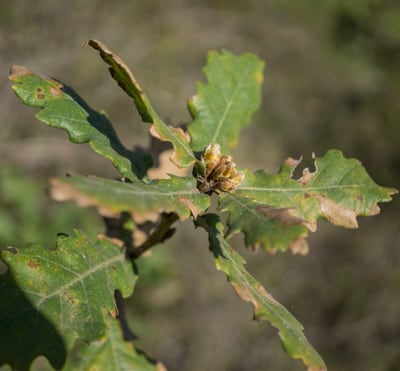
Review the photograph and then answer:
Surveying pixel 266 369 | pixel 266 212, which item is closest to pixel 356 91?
pixel 266 369

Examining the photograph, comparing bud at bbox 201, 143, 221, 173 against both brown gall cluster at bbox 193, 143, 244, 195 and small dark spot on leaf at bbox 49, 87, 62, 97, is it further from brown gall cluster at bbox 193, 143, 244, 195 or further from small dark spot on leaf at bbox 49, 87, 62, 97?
small dark spot on leaf at bbox 49, 87, 62, 97

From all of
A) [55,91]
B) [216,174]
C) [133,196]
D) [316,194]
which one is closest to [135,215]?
[133,196]

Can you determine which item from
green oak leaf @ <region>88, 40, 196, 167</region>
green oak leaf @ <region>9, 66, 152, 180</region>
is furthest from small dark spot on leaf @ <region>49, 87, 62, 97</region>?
green oak leaf @ <region>88, 40, 196, 167</region>

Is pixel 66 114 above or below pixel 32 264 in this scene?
above

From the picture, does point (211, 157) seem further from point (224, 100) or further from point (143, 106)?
point (224, 100)

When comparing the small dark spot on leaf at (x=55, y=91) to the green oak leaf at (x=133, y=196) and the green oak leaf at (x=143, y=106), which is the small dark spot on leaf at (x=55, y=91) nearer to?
the green oak leaf at (x=143, y=106)

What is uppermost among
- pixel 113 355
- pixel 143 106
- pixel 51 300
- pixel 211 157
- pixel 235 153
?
pixel 143 106

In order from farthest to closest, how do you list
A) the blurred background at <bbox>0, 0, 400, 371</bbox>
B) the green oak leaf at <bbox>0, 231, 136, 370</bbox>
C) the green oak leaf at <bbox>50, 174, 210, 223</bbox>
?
the blurred background at <bbox>0, 0, 400, 371</bbox>, the green oak leaf at <bbox>0, 231, 136, 370</bbox>, the green oak leaf at <bbox>50, 174, 210, 223</bbox>

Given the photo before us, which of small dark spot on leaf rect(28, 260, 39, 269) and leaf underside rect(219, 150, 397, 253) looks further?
leaf underside rect(219, 150, 397, 253)
